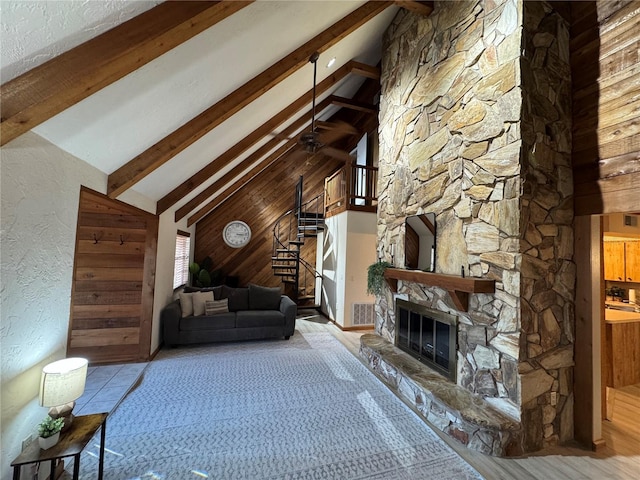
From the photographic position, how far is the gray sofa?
469cm

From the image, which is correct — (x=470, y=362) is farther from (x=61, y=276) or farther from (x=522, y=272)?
(x=61, y=276)

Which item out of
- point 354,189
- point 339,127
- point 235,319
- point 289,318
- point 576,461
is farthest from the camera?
point 339,127

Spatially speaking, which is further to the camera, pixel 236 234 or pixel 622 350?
pixel 236 234

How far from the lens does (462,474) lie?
6.82 feet

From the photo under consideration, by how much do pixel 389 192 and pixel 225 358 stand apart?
12.8ft

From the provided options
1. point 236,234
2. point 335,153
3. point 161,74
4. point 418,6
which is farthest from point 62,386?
point 335,153

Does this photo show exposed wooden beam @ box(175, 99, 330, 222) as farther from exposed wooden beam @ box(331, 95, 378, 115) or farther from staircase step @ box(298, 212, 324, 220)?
staircase step @ box(298, 212, 324, 220)

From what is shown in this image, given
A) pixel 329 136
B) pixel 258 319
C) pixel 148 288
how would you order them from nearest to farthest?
pixel 148 288 → pixel 258 319 → pixel 329 136

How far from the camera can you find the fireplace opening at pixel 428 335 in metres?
3.05

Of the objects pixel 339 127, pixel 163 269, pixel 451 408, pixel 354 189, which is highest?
pixel 339 127

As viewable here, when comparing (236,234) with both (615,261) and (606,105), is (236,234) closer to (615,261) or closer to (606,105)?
(606,105)

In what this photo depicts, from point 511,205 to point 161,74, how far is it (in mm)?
3230

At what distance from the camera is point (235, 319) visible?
5.01 m

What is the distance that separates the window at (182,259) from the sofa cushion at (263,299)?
2033 mm
